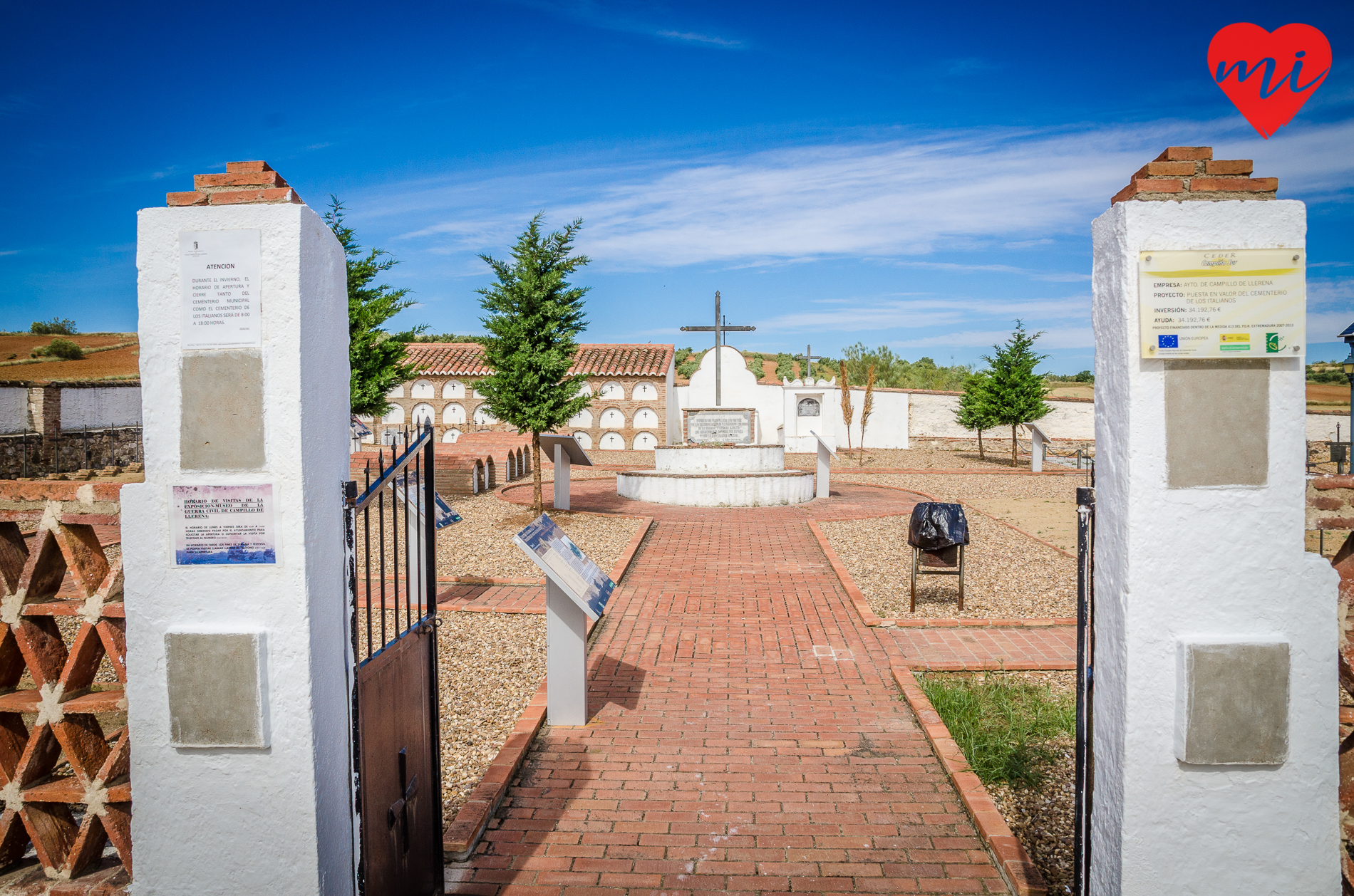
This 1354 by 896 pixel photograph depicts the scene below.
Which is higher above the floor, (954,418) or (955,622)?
(954,418)

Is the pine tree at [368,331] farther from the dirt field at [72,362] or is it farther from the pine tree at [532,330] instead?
the dirt field at [72,362]

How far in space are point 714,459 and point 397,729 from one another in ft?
47.7

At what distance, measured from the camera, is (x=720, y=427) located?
21.8m

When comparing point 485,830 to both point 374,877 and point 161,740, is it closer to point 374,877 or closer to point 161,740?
point 374,877

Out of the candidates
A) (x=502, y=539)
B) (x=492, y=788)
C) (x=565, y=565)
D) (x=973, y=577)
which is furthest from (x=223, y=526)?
(x=502, y=539)

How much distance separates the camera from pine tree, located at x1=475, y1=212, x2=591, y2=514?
12820 millimetres

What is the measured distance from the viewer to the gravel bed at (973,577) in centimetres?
802

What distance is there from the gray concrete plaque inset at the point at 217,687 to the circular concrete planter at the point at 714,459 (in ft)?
49.3

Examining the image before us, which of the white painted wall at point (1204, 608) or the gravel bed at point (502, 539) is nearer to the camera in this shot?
the white painted wall at point (1204, 608)

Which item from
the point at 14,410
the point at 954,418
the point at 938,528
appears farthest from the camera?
the point at 954,418

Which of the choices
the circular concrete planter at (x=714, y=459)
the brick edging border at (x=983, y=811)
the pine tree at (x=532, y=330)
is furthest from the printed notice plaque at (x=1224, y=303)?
the circular concrete planter at (x=714, y=459)

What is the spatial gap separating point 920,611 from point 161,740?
6.82 m

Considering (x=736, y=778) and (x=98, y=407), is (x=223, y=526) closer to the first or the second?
(x=736, y=778)

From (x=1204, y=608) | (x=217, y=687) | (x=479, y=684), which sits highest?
(x=1204, y=608)
